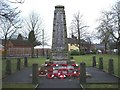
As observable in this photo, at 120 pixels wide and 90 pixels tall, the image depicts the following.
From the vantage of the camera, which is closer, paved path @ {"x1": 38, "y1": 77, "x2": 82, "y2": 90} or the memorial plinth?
paved path @ {"x1": 38, "y1": 77, "x2": 82, "y2": 90}

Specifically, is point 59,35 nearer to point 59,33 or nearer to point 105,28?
point 59,33

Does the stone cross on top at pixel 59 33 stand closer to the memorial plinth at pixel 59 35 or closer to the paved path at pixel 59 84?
the memorial plinth at pixel 59 35

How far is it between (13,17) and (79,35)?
63.6m

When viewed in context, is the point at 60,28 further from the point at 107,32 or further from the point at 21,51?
the point at 21,51

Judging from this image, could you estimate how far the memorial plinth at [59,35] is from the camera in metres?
28.1

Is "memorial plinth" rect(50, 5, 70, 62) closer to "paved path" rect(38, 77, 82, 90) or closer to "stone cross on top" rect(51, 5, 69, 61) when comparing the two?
"stone cross on top" rect(51, 5, 69, 61)

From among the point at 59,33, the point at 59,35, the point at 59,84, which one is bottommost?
the point at 59,84

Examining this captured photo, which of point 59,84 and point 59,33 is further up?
point 59,33

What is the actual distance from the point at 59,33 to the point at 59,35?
204mm

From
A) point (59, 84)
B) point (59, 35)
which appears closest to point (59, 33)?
point (59, 35)

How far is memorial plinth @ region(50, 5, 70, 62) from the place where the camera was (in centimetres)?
2810

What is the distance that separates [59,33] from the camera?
2892 cm

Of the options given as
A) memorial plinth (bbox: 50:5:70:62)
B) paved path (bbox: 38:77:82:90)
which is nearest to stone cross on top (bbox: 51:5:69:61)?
memorial plinth (bbox: 50:5:70:62)

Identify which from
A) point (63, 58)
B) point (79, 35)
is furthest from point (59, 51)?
point (79, 35)
